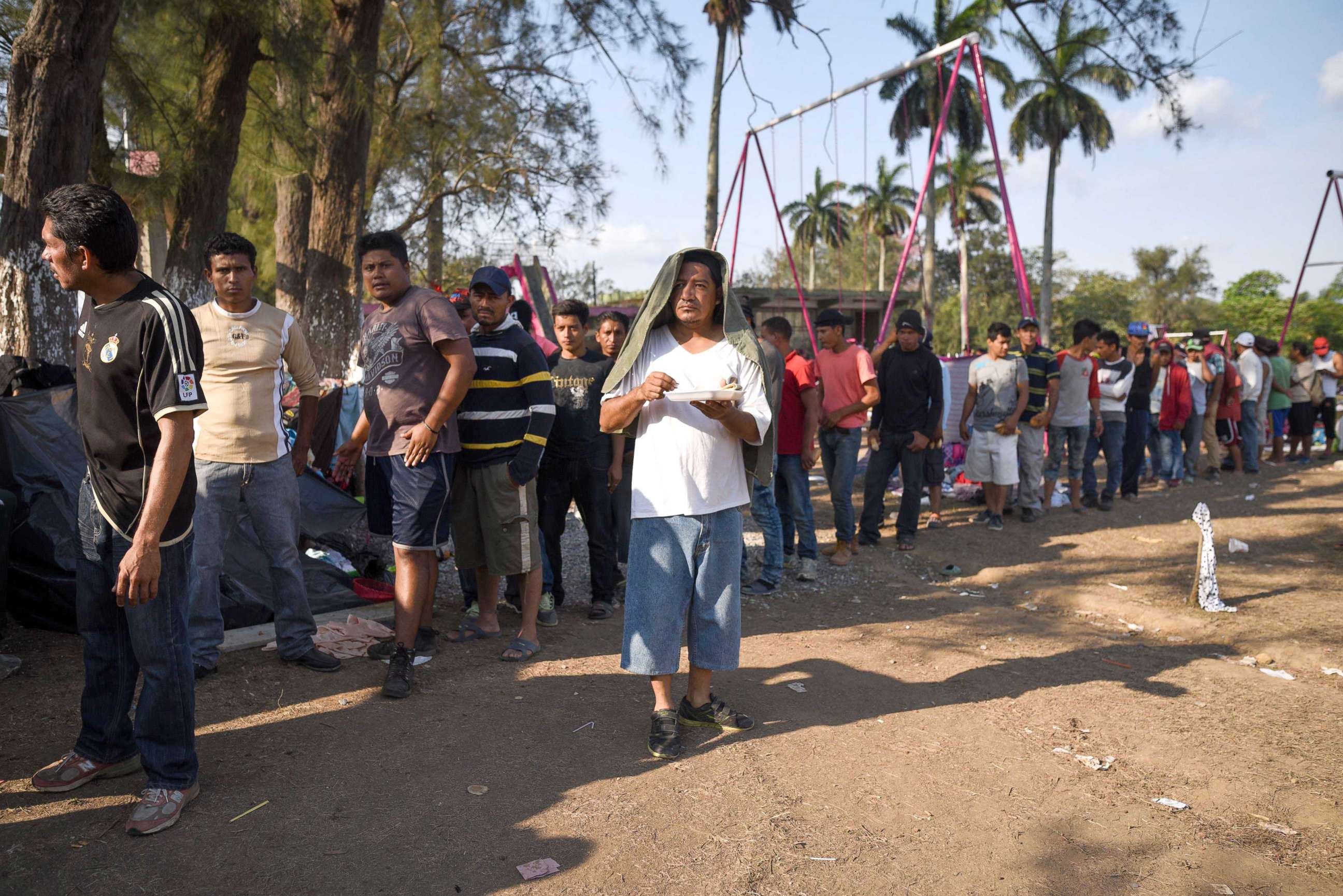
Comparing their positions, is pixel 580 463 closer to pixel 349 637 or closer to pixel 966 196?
pixel 349 637

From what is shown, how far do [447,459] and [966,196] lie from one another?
4060 centimetres

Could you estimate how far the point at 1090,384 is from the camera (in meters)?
9.53

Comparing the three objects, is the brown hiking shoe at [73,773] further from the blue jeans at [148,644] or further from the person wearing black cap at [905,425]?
the person wearing black cap at [905,425]

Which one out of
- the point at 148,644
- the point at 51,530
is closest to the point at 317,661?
the point at 148,644

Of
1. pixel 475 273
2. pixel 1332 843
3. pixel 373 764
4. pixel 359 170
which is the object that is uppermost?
pixel 359 170

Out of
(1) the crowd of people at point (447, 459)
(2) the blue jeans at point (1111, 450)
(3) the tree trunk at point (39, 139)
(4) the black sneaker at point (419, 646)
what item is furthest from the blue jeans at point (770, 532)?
(2) the blue jeans at point (1111, 450)

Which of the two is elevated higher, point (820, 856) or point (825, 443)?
point (825, 443)

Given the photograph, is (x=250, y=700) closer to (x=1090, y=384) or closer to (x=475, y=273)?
(x=475, y=273)

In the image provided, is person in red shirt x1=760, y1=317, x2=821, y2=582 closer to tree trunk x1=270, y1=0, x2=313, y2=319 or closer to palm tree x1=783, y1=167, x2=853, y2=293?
tree trunk x1=270, y1=0, x2=313, y2=319

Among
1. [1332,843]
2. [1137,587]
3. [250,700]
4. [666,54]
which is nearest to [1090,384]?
[1137,587]

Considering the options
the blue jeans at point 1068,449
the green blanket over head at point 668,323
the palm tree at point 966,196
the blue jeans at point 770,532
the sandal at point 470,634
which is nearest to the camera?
the green blanket over head at point 668,323

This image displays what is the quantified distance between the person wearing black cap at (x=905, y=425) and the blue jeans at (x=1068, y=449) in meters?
2.03

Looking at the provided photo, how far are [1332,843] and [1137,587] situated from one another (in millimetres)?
4087

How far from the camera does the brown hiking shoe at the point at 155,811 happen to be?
2.90m
